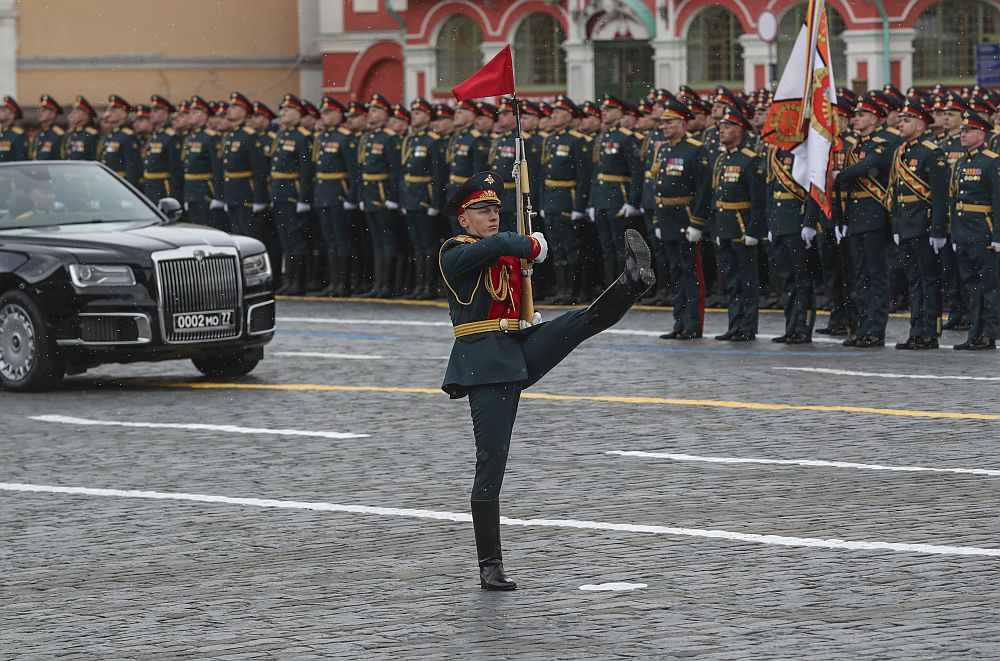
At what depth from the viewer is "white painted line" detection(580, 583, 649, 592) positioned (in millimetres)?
8594

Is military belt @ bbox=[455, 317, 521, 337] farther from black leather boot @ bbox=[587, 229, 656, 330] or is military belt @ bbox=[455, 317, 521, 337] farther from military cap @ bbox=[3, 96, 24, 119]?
military cap @ bbox=[3, 96, 24, 119]

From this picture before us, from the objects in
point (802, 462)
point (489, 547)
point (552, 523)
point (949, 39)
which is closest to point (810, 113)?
point (802, 462)

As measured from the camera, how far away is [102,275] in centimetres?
1576

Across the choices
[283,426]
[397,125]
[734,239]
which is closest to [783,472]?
[283,426]

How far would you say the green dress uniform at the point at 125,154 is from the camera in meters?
26.6

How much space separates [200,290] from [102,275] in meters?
0.71

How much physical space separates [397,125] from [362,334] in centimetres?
458

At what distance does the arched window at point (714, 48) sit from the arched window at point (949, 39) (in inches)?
176

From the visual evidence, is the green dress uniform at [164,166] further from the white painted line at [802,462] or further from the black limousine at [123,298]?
the white painted line at [802,462]

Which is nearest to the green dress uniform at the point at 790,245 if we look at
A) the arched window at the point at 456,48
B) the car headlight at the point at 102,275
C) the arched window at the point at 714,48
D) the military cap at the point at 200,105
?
the car headlight at the point at 102,275

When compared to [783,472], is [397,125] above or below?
above

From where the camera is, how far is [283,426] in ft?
45.5

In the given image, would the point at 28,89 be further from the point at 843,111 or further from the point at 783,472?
the point at 783,472

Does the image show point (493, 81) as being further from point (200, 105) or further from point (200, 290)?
point (200, 105)
